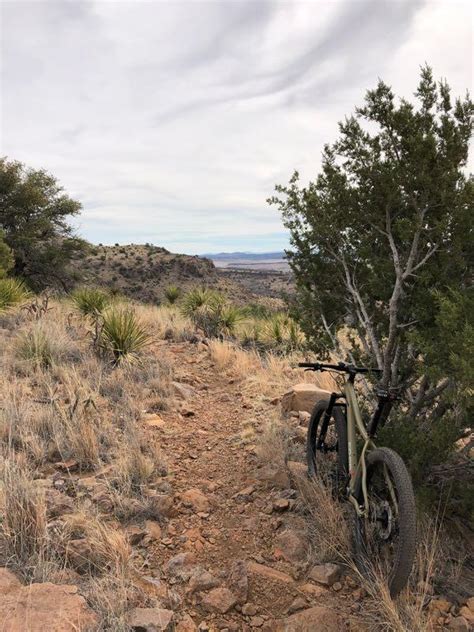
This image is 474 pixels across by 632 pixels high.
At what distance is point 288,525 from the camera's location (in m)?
3.55

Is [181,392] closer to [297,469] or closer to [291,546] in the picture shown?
[297,469]

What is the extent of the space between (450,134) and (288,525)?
10.9 ft

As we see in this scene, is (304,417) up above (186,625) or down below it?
above

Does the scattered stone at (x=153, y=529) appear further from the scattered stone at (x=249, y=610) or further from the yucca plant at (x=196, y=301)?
the yucca plant at (x=196, y=301)

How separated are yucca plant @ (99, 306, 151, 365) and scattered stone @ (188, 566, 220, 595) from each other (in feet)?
16.3

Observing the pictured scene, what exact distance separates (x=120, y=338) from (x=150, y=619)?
5.74m

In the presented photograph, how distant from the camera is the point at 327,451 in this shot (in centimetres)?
413

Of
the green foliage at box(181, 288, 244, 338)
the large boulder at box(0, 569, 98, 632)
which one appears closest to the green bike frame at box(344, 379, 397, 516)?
the large boulder at box(0, 569, 98, 632)

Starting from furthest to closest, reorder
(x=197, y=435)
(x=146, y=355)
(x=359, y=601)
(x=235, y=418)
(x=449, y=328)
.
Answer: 1. (x=146, y=355)
2. (x=235, y=418)
3. (x=197, y=435)
4. (x=449, y=328)
5. (x=359, y=601)

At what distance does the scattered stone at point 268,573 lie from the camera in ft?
9.79

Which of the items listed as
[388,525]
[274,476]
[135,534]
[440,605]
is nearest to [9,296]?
[274,476]

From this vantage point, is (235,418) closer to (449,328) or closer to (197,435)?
(197,435)

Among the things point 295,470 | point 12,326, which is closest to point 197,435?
point 295,470

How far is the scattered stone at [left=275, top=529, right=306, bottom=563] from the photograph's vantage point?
3.19 meters
